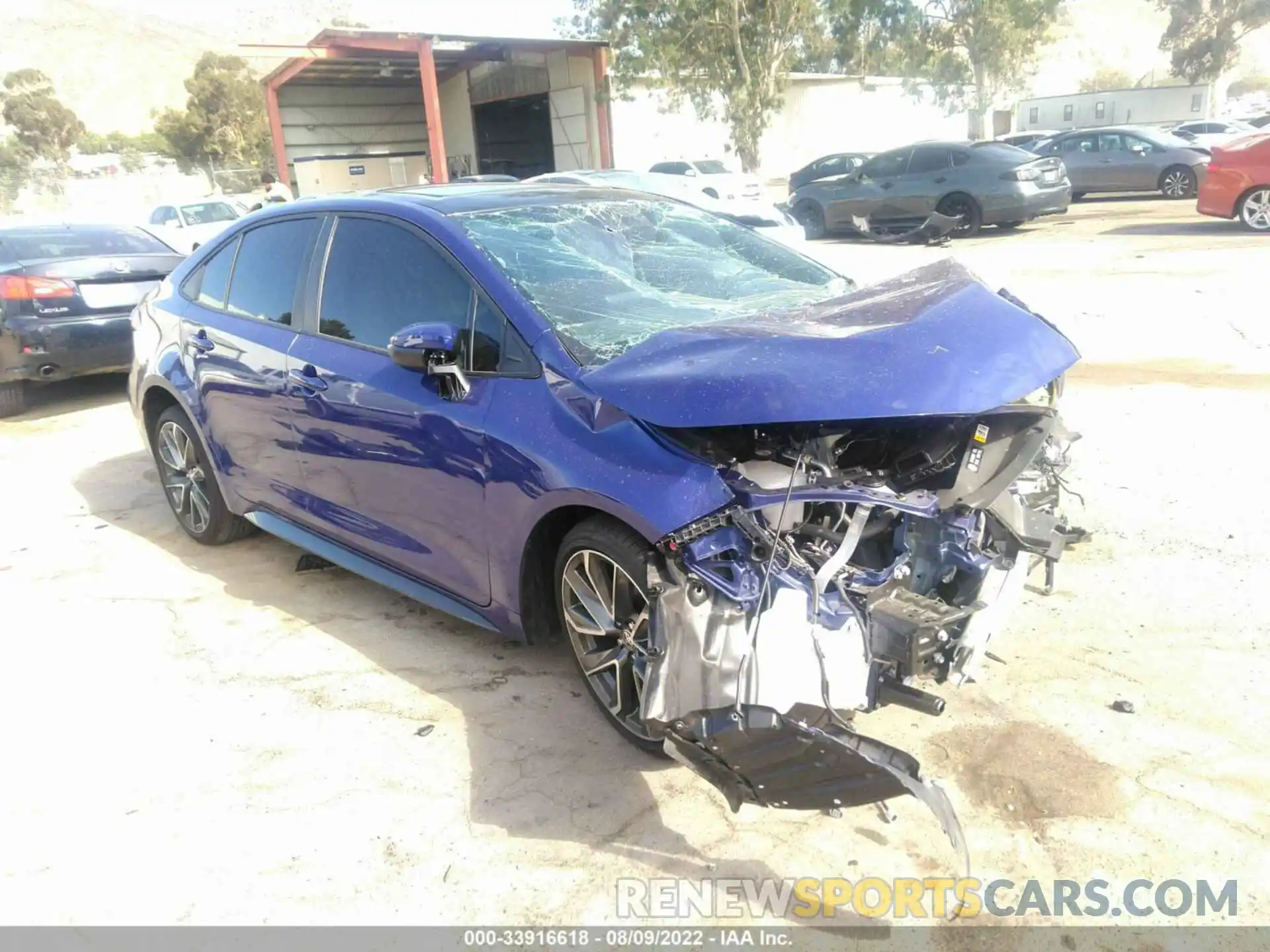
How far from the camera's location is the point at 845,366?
2.66 metres

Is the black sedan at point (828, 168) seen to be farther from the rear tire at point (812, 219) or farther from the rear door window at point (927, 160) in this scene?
the rear door window at point (927, 160)

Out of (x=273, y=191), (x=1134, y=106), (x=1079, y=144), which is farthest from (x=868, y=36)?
(x=273, y=191)

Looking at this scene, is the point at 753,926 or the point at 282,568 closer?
the point at 753,926

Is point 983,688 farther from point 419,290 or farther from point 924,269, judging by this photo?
point 419,290

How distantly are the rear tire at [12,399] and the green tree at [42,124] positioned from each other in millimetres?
55218

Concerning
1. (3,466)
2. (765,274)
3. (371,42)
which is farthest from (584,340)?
(371,42)

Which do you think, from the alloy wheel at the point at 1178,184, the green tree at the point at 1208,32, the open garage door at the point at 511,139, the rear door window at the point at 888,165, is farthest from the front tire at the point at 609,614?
the green tree at the point at 1208,32

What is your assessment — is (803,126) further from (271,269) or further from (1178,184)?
(271,269)

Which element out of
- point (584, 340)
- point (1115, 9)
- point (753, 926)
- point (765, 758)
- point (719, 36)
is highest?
point (1115, 9)

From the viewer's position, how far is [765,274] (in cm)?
402

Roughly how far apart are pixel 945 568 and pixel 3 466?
7.00 metres

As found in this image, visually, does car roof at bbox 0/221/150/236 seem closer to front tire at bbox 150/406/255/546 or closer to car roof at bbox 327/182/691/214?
front tire at bbox 150/406/255/546

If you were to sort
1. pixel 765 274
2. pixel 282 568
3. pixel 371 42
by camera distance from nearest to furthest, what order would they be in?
pixel 765 274 < pixel 282 568 < pixel 371 42

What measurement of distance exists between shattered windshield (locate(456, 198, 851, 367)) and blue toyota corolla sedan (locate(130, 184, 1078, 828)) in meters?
0.01
